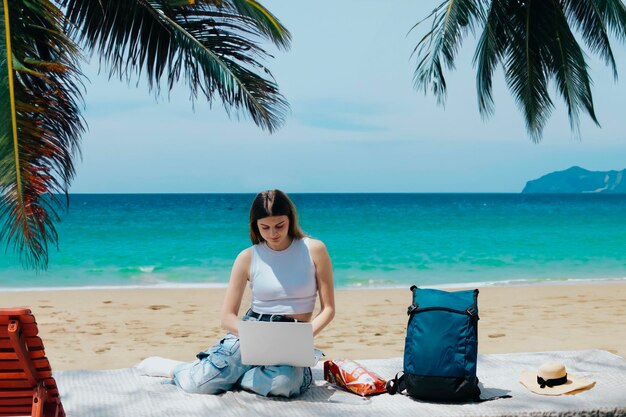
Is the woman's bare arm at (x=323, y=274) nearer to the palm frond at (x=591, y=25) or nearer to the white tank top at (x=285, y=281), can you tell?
the white tank top at (x=285, y=281)

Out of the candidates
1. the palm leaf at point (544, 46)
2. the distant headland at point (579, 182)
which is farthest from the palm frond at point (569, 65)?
the distant headland at point (579, 182)

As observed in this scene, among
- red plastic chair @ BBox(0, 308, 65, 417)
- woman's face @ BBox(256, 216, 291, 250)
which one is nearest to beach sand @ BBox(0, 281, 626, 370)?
woman's face @ BBox(256, 216, 291, 250)

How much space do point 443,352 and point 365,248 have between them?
61.3 ft

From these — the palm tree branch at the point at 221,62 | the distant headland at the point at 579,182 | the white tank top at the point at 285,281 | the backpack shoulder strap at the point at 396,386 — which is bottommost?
the backpack shoulder strap at the point at 396,386

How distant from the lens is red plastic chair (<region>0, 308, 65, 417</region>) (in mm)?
2645

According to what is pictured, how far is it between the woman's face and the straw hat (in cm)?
139

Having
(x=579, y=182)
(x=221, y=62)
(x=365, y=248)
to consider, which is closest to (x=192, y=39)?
(x=221, y=62)

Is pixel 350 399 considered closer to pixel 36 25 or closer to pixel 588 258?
pixel 36 25

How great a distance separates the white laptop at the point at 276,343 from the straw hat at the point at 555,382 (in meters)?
1.08

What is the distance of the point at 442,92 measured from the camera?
860cm

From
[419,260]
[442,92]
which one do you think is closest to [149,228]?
[419,260]

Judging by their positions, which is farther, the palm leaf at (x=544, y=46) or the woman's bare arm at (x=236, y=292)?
the palm leaf at (x=544, y=46)

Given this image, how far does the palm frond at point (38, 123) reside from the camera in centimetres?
529

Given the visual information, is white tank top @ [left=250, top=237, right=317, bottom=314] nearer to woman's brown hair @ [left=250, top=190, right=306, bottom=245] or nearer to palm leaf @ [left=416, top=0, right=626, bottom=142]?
woman's brown hair @ [left=250, top=190, right=306, bottom=245]
